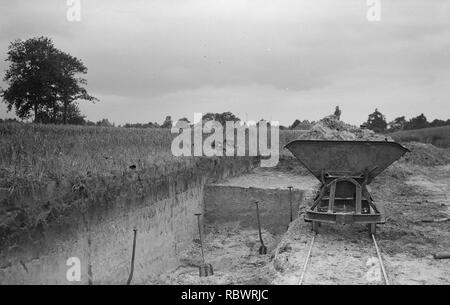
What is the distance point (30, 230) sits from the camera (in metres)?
5.95

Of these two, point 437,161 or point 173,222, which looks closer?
point 173,222

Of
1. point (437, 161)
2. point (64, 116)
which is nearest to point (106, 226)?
point (437, 161)

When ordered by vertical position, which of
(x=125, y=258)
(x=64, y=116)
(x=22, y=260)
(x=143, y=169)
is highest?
(x=64, y=116)

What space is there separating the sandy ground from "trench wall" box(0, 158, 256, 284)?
0.62 m

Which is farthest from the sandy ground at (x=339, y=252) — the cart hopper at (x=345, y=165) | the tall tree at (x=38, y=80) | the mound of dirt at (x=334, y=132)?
the tall tree at (x=38, y=80)

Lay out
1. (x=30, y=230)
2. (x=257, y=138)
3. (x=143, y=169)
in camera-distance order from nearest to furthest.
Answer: (x=30, y=230)
(x=143, y=169)
(x=257, y=138)

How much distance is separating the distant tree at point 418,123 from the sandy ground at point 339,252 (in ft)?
161

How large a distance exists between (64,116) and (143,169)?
26.8m

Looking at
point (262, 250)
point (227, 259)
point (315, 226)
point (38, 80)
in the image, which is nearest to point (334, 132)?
point (262, 250)

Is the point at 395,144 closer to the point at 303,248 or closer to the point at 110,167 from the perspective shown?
the point at 303,248

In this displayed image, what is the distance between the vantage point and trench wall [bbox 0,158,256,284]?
5.91 m

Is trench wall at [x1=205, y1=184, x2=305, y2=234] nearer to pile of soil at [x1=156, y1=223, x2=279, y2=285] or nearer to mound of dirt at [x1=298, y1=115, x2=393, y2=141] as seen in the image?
pile of soil at [x1=156, y1=223, x2=279, y2=285]

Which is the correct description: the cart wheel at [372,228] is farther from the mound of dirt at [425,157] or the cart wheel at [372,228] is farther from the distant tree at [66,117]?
the distant tree at [66,117]
